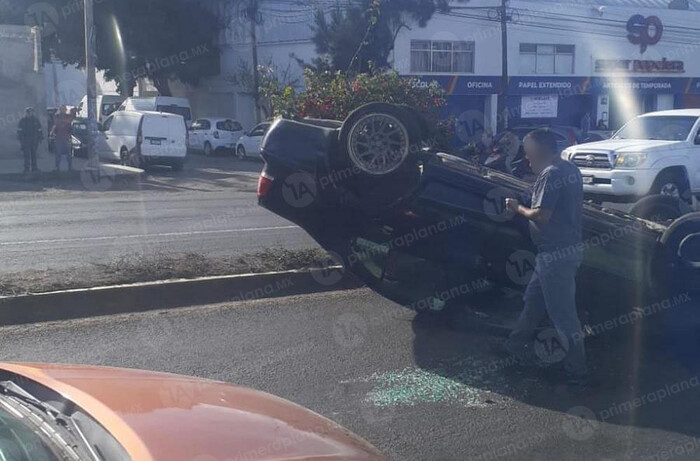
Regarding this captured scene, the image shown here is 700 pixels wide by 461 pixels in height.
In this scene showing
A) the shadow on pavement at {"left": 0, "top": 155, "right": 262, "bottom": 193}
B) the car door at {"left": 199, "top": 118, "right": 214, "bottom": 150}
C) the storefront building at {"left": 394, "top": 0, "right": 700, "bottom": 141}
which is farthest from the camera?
the storefront building at {"left": 394, "top": 0, "right": 700, "bottom": 141}

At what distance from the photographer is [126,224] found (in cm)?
1378

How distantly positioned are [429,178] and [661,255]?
2045mm

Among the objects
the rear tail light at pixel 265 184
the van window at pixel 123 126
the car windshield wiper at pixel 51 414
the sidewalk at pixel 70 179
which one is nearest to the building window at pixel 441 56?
the van window at pixel 123 126

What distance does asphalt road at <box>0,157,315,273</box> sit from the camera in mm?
10922

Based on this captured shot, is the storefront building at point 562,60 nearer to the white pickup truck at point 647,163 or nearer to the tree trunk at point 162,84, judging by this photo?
the tree trunk at point 162,84

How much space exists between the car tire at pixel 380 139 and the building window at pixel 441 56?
32297 mm

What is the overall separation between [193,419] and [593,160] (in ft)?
45.5

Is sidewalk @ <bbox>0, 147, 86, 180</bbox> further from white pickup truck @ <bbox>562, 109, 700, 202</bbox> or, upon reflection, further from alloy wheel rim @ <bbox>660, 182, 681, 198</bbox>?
alloy wheel rim @ <bbox>660, 182, 681, 198</bbox>

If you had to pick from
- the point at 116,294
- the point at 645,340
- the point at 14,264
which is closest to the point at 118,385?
the point at 116,294

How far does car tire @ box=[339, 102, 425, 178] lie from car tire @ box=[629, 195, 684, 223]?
4091 millimetres

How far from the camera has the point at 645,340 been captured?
A: 7.50 metres

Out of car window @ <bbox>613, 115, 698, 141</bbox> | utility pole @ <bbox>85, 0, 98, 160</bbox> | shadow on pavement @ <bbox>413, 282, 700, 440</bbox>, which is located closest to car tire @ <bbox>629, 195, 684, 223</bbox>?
shadow on pavement @ <bbox>413, 282, 700, 440</bbox>

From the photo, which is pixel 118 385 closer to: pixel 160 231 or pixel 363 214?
pixel 363 214

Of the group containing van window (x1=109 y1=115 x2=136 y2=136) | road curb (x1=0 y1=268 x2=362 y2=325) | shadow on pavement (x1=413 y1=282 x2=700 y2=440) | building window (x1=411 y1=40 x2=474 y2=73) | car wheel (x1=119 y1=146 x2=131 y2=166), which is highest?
building window (x1=411 y1=40 x2=474 y2=73)
